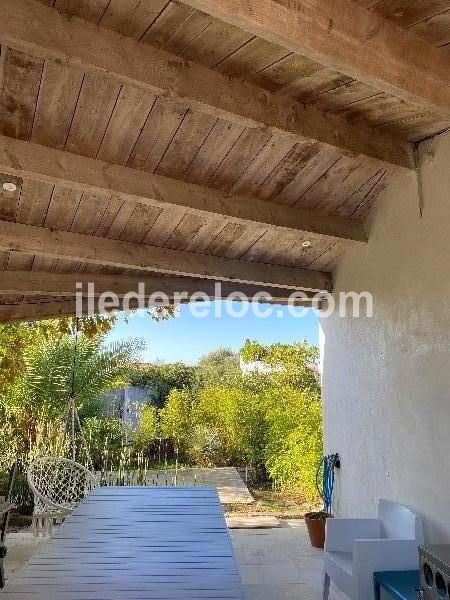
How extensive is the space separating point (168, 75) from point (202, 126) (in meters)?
0.65

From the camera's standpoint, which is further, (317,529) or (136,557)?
(317,529)

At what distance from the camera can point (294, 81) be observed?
2396mm

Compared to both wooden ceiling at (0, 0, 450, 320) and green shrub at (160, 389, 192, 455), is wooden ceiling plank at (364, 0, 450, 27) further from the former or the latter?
green shrub at (160, 389, 192, 455)

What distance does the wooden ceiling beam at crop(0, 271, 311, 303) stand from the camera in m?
4.13

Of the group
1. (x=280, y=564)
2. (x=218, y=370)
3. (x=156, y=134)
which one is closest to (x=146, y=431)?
(x=218, y=370)

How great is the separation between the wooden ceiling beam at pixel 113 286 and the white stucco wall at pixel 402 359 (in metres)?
0.97

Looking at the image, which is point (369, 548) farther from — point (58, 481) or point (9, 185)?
point (58, 481)

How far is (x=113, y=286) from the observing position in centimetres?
444

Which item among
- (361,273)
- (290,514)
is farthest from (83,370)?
(361,273)

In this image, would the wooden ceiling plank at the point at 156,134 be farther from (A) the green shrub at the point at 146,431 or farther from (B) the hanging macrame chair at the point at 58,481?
(A) the green shrub at the point at 146,431

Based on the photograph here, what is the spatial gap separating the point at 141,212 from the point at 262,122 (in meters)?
1.35

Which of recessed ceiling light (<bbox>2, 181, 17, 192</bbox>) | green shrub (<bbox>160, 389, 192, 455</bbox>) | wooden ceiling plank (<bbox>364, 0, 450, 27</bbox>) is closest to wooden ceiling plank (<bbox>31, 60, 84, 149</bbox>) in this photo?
recessed ceiling light (<bbox>2, 181, 17, 192</bbox>)

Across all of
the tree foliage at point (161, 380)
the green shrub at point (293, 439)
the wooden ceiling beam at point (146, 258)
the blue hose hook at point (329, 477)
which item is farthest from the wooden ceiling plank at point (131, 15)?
the tree foliage at point (161, 380)

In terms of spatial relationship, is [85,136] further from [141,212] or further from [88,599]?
[88,599]
